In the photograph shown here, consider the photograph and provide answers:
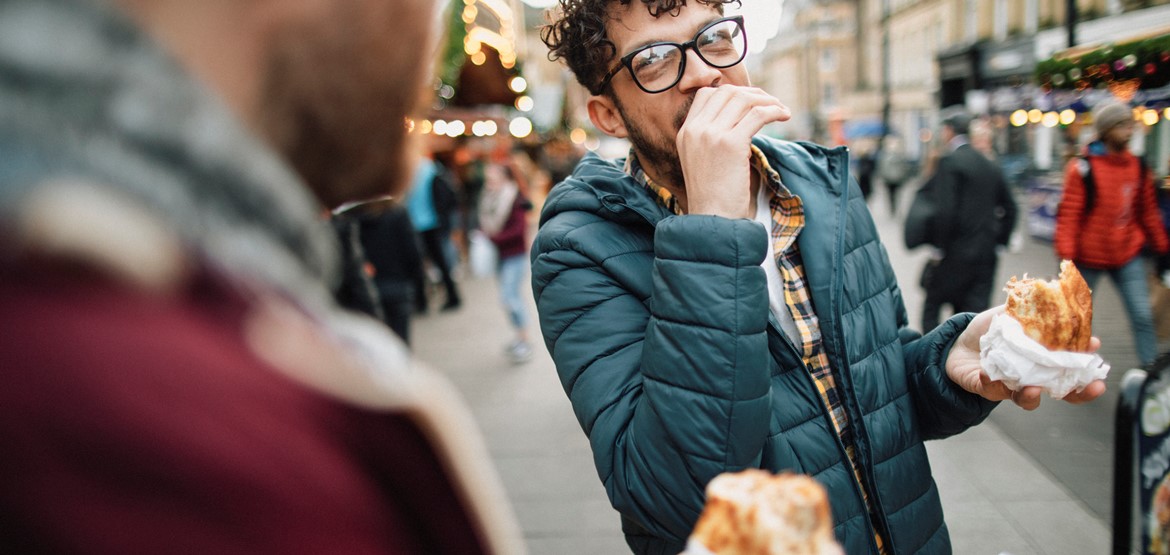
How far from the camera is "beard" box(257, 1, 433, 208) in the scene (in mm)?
547

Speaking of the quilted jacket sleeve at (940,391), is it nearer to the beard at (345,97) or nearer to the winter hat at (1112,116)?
the beard at (345,97)

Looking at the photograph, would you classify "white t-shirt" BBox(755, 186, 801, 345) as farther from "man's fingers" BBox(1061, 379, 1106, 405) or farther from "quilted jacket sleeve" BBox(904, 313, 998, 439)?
"man's fingers" BBox(1061, 379, 1106, 405)

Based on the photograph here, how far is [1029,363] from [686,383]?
74 centimetres

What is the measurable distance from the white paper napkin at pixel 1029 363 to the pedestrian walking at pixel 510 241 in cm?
567

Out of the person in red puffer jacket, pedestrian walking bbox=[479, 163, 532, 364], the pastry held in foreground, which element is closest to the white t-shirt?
the pastry held in foreground

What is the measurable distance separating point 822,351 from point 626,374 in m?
0.49

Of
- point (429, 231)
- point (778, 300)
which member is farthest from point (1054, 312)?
point (429, 231)

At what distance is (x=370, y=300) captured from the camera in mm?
2096

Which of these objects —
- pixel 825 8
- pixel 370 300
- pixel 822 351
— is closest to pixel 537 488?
pixel 370 300

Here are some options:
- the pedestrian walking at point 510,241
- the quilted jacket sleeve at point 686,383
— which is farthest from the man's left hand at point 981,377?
the pedestrian walking at point 510,241

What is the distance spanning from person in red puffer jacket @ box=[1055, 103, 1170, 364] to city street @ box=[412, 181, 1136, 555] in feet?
2.10

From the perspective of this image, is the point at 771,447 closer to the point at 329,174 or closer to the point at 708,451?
the point at 708,451

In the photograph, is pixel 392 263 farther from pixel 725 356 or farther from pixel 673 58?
pixel 725 356

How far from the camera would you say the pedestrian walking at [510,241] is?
698 cm
